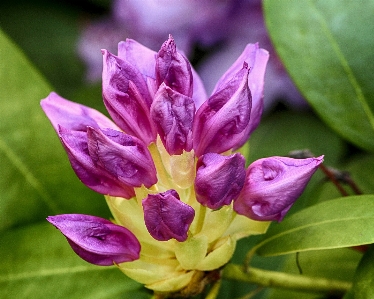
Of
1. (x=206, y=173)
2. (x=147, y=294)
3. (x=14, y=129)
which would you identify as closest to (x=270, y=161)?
(x=206, y=173)

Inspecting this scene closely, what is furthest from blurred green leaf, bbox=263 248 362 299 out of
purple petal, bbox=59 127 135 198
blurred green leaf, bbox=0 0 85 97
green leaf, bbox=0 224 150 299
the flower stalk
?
blurred green leaf, bbox=0 0 85 97

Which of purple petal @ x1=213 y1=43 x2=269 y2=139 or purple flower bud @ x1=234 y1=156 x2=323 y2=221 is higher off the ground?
purple petal @ x1=213 y1=43 x2=269 y2=139

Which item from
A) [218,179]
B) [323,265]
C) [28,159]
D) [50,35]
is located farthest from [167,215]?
[50,35]

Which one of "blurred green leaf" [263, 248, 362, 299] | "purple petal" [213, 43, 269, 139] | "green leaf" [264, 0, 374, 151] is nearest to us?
"purple petal" [213, 43, 269, 139]

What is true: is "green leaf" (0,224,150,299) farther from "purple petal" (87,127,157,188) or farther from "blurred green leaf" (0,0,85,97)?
"blurred green leaf" (0,0,85,97)

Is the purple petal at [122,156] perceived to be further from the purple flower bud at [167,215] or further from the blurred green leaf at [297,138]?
the blurred green leaf at [297,138]

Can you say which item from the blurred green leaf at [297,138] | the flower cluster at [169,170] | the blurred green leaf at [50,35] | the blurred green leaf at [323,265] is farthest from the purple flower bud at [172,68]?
the blurred green leaf at [50,35]
